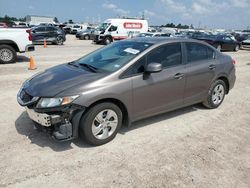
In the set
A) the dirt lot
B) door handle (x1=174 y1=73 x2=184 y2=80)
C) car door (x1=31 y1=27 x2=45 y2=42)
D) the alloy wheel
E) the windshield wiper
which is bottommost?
the dirt lot

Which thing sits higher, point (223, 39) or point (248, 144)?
point (223, 39)

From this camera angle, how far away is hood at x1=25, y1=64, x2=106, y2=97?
3.78 meters

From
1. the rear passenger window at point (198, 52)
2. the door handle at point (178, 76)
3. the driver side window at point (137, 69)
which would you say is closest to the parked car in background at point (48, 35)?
the rear passenger window at point (198, 52)

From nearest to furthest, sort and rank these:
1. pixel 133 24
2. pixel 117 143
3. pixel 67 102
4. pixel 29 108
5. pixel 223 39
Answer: pixel 67 102, pixel 29 108, pixel 117 143, pixel 223 39, pixel 133 24

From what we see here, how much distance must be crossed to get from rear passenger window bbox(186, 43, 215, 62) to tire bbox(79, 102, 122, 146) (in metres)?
2.03

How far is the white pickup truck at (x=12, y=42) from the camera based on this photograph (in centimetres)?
1102

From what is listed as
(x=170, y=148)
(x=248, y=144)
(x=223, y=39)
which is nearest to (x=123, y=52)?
(x=170, y=148)

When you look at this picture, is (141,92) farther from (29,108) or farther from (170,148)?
(29,108)

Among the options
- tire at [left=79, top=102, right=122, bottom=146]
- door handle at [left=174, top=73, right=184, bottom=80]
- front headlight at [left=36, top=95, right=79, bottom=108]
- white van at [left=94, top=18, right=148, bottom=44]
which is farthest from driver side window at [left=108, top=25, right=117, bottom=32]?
front headlight at [left=36, top=95, right=79, bottom=108]

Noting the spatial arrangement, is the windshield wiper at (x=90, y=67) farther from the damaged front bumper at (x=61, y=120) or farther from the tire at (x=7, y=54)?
the tire at (x=7, y=54)

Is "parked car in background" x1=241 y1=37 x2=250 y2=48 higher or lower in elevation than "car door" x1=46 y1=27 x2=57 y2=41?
lower

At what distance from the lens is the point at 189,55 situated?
5.16 meters

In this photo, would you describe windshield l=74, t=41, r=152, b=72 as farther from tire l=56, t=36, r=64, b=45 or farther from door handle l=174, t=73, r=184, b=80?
tire l=56, t=36, r=64, b=45

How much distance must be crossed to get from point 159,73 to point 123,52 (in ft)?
2.50
